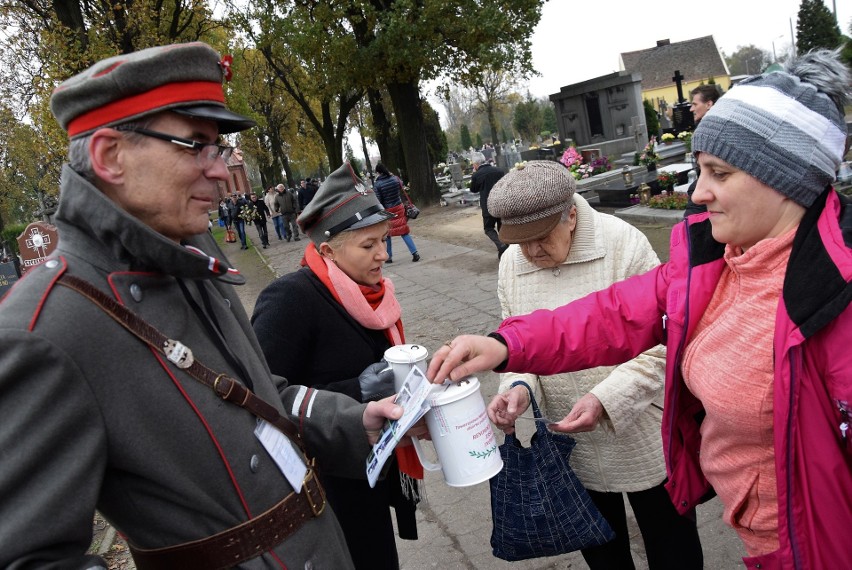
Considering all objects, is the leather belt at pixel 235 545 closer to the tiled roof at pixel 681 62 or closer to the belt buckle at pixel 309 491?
the belt buckle at pixel 309 491

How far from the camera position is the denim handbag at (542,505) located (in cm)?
212

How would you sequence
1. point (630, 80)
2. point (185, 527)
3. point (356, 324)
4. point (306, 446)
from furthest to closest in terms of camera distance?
1. point (630, 80)
2. point (356, 324)
3. point (306, 446)
4. point (185, 527)

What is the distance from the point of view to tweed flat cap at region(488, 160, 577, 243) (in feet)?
7.88

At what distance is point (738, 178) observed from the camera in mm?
1586

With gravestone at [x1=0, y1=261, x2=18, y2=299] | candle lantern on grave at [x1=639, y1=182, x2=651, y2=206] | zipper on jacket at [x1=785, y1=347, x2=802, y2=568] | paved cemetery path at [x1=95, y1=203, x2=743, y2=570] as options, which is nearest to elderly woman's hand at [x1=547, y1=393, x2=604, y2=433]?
zipper on jacket at [x1=785, y1=347, x2=802, y2=568]

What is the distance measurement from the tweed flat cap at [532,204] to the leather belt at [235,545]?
1300 millimetres

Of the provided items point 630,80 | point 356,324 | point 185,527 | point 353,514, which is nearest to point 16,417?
point 185,527

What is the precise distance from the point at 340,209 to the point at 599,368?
1.23 meters

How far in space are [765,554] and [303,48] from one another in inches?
722

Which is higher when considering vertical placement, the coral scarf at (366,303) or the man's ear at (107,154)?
the man's ear at (107,154)

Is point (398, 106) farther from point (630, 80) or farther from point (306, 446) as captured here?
point (306, 446)

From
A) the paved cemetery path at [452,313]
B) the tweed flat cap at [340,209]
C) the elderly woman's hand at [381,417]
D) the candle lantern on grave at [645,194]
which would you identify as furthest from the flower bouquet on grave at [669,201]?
the elderly woman's hand at [381,417]

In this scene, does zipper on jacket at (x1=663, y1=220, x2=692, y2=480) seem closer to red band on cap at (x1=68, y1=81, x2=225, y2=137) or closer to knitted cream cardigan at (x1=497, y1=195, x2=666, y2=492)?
knitted cream cardigan at (x1=497, y1=195, x2=666, y2=492)

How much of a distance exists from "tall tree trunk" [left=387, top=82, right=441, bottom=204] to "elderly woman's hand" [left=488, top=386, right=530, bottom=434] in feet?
61.1
